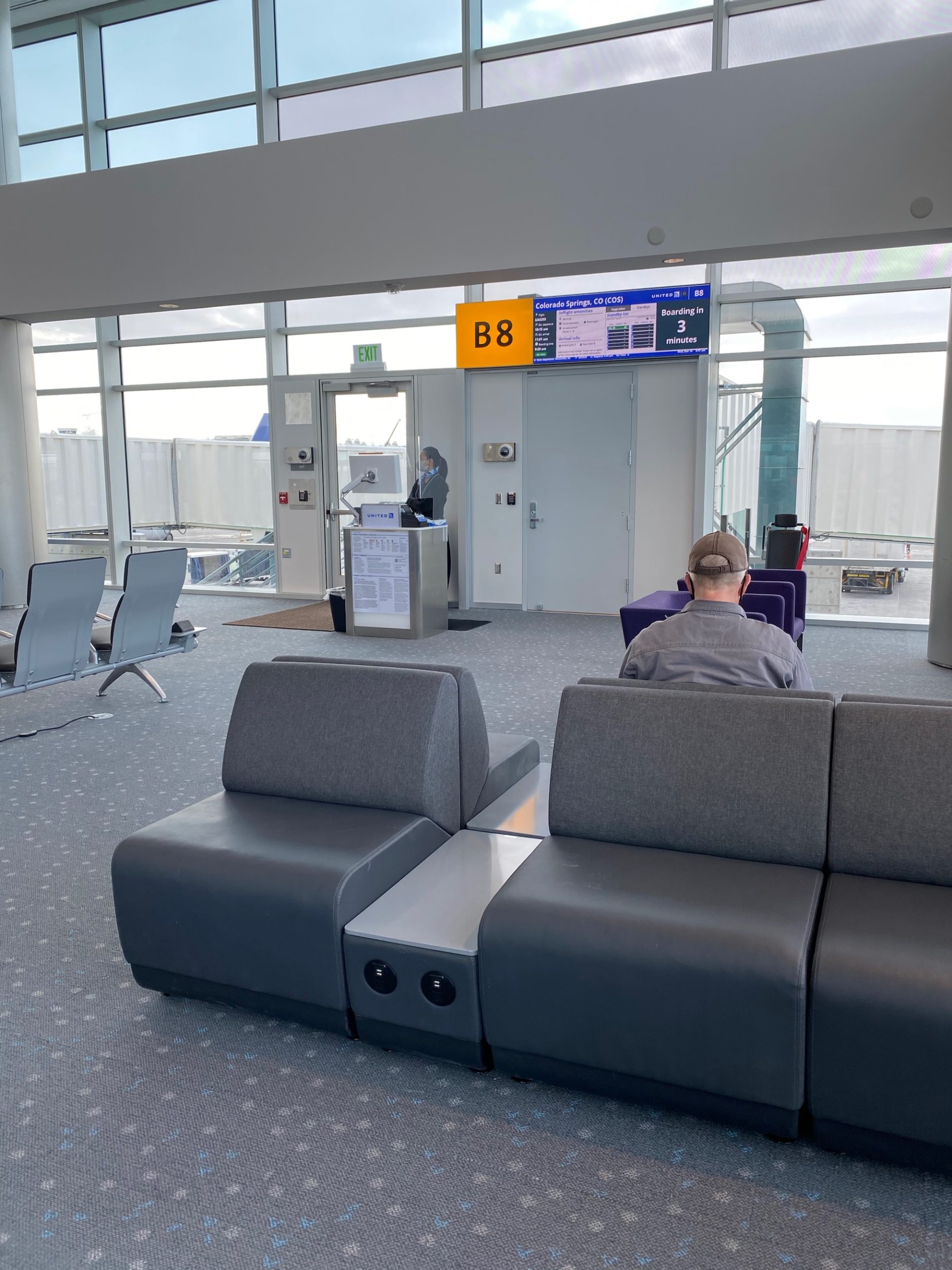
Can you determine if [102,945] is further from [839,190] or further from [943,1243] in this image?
[839,190]

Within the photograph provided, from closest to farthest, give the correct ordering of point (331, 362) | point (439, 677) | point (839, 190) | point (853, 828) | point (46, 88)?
point (853, 828), point (439, 677), point (839, 190), point (331, 362), point (46, 88)

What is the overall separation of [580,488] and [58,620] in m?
5.12

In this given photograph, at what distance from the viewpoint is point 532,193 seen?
21.1 ft

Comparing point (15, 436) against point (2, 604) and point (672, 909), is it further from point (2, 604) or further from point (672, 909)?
point (672, 909)

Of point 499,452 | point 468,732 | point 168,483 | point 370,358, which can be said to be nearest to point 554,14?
point 370,358

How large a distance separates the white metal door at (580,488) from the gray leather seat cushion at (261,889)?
646 centimetres

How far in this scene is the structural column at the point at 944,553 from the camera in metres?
6.03

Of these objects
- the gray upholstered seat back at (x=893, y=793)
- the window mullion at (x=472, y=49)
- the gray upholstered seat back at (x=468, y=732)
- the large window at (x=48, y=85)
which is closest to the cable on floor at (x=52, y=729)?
the gray upholstered seat back at (x=468, y=732)

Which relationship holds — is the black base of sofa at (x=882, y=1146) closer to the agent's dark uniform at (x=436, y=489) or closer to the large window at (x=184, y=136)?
the agent's dark uniform at (x=436, y=489)

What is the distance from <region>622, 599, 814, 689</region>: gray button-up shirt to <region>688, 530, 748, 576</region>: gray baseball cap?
0.10 m

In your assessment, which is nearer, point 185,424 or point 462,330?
point 462,330

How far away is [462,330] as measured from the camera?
862 cm

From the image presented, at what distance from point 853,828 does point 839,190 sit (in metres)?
5.05

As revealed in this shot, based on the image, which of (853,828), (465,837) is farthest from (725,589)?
(465,837)
